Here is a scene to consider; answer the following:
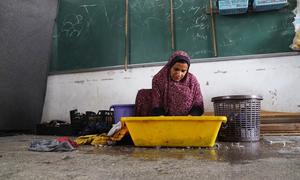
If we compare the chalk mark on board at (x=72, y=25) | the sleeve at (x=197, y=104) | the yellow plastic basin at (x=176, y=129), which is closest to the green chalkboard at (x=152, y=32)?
the chalk mark on board at (x=72, y=25)

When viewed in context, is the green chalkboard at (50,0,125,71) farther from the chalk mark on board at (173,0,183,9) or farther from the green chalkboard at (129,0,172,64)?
the chalk mark on board at (173,0,183,9)

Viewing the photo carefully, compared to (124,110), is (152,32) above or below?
above

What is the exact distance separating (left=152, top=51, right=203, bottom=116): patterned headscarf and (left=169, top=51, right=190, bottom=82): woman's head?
23 millimetres

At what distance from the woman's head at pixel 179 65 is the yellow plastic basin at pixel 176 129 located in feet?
1.83

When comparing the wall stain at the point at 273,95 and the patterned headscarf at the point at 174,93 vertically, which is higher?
the patterned headscarf at the point at 174,93

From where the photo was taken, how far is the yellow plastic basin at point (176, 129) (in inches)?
65.5

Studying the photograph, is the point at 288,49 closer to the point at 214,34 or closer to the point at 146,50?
the point at 214,34

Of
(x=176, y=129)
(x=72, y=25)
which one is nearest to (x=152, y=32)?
(x=72, y=25)

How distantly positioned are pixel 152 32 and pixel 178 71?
1.39 meters

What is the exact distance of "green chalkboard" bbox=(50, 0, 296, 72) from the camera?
121 inches

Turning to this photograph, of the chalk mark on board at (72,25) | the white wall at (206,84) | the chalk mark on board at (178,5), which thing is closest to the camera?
the white wall at (206,84)

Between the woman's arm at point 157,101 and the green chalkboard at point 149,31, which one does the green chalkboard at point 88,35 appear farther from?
the woman's arm at point 157,101

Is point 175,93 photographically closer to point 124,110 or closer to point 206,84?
point 124,110

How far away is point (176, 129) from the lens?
1.71 meters
